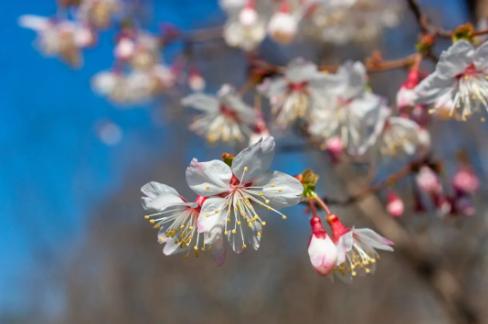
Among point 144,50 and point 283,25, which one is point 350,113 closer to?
point 283,25

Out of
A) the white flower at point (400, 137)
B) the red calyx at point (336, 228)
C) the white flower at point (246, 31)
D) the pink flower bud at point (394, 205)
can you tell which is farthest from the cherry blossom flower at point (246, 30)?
the red calyx at point (336, 228)

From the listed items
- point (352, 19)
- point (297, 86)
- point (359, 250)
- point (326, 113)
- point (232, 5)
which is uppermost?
point (352, 19)

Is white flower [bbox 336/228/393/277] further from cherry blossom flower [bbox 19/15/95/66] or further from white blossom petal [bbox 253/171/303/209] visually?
cherry blossom flower [bbox 19/15/95/66]

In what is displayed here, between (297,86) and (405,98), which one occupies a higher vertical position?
(297,86)

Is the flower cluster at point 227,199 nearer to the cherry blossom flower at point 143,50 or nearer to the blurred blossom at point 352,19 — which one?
the blurred blossom at point 352,19

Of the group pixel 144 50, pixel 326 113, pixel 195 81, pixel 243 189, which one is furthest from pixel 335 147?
pixel 144 50

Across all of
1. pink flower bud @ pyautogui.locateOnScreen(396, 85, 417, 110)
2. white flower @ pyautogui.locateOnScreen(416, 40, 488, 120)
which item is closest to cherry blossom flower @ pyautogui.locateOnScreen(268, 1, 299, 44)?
pink flower bud @ pyautogui.locateOnScreen(396, 85, 417, 110)

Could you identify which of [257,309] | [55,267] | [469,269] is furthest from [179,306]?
[469,269]
